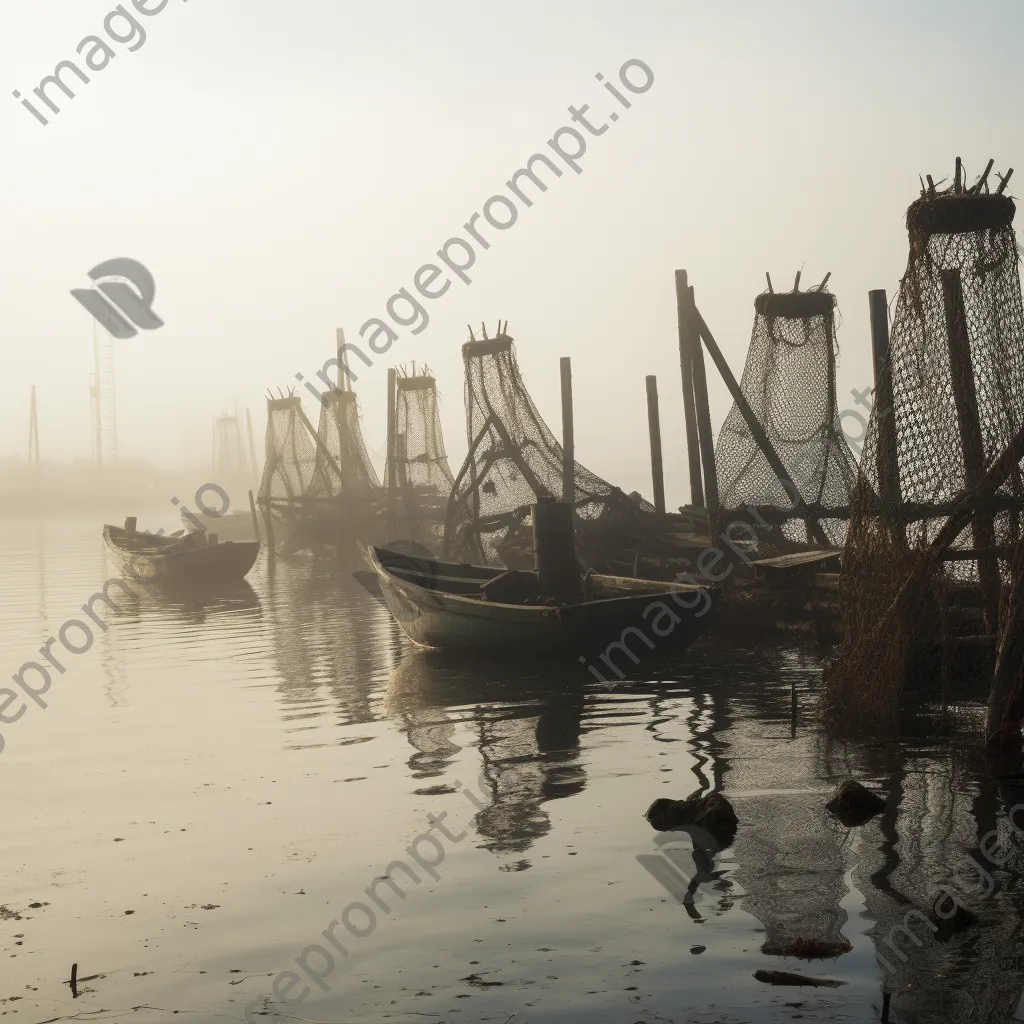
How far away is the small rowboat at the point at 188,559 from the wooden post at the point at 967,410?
26.6 m

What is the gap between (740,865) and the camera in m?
7.73

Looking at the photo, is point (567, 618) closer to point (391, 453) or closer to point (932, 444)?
point (932, 444)

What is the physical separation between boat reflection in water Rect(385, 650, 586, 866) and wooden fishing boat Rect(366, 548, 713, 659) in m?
0.41

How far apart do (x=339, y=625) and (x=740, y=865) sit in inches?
703

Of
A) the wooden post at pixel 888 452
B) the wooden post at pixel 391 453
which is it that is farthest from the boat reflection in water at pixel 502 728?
the wooden post at pixel 391 453

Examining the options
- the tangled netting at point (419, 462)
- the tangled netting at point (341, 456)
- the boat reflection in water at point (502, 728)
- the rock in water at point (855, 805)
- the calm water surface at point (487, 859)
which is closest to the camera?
the calm water surface at point (487, 859)

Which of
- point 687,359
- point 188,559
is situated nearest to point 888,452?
point 687,359

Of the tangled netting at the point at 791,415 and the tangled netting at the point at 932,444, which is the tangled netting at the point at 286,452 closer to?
the tangled netting at the point at 791,415

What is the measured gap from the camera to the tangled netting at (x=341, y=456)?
45562 mm

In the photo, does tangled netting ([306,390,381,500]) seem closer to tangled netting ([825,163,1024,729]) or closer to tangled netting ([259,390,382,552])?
tangled netting ([259,390,382,552])

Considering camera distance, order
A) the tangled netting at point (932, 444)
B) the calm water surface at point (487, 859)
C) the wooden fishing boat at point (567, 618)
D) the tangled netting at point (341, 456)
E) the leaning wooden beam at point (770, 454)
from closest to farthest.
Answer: the calm water surface at point (487, 859) → the tangled netting at point (932, 444) → the wooden fishing boat at point (567, 618) → the leaning wooden beam at point (770, 454) → the tangled netting at point (341, 456)

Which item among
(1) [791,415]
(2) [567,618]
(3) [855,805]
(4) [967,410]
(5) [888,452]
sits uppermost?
(1) [791,415]

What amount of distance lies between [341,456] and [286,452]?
Result: 8.17ft

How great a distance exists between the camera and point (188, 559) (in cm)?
3503
